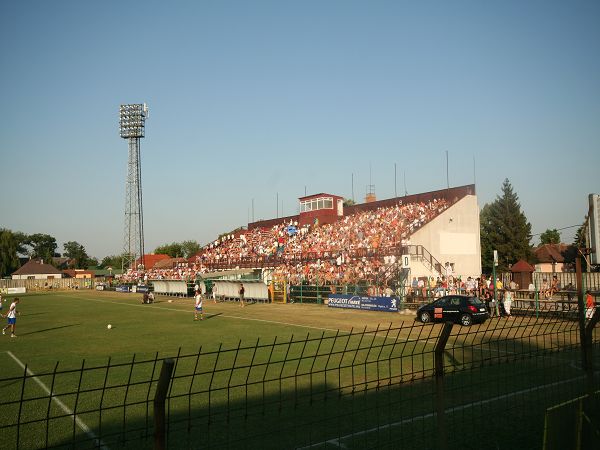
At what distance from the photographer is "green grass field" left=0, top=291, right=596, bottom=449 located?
7457 mm

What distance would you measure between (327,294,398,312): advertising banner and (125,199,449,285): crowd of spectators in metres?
4.04

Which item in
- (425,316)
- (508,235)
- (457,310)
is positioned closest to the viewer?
(457,310)

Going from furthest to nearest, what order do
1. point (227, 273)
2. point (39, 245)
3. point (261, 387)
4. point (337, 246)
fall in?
point (39, 245)
point (227, 273)
point (337, 246)
point (261, 387)

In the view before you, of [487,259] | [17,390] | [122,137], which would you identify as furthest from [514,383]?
[122,137]

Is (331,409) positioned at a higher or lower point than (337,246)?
lower

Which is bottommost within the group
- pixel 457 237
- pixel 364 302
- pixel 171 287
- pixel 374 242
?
pixel 171 287

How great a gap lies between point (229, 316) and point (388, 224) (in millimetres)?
21692

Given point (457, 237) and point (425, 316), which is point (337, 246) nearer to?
point (457, 237)

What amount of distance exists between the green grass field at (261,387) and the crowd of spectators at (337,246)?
738 inches

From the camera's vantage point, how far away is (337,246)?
50656 millimetres

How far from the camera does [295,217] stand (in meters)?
64.2

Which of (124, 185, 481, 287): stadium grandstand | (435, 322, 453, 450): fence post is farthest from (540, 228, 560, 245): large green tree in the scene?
(435, 322, 453, 450): fence post

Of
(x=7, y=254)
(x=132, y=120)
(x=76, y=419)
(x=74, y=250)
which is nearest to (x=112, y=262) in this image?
(x=74, y=250)

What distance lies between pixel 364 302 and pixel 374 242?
13.5 meters
